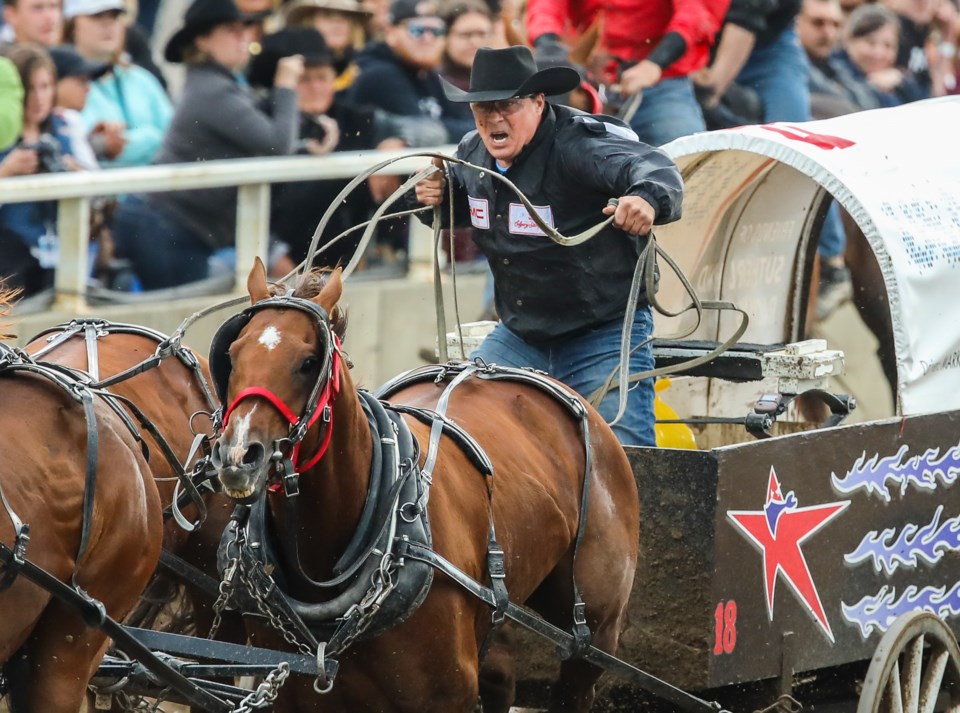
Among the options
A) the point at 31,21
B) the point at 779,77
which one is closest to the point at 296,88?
the point at 31,21

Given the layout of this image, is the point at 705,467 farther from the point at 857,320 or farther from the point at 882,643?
the point at 857,320

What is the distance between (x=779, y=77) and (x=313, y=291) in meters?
6.59

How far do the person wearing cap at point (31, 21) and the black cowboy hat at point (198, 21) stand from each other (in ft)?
1.77

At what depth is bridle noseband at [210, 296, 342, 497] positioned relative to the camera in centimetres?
357

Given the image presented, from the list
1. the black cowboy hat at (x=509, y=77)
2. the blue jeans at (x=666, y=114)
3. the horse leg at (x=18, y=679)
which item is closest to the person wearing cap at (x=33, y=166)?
the blue jeans at (x=666, y=114)

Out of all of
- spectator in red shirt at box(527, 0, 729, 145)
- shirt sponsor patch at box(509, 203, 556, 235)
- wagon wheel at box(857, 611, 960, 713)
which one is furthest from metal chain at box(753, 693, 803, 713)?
spectator in red shirt at box(527, 0, 729, 145)

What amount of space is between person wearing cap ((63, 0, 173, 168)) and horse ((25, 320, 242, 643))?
3226 mm

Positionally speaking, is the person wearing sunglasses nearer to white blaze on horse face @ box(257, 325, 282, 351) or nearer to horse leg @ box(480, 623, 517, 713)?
horse leg @ box(480, 623, 517, 713)

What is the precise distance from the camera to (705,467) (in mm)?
4777

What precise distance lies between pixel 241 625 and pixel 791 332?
2.85 m

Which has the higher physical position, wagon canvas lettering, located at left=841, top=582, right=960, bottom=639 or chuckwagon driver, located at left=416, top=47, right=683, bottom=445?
chuckwagon driver, located at left=416, top=47, right=683, bottom=445

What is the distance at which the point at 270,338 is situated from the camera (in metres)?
3.66

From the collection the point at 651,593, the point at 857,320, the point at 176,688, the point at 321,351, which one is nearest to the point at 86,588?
the point at 176,688

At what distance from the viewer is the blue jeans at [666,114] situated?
8422 millimetres
